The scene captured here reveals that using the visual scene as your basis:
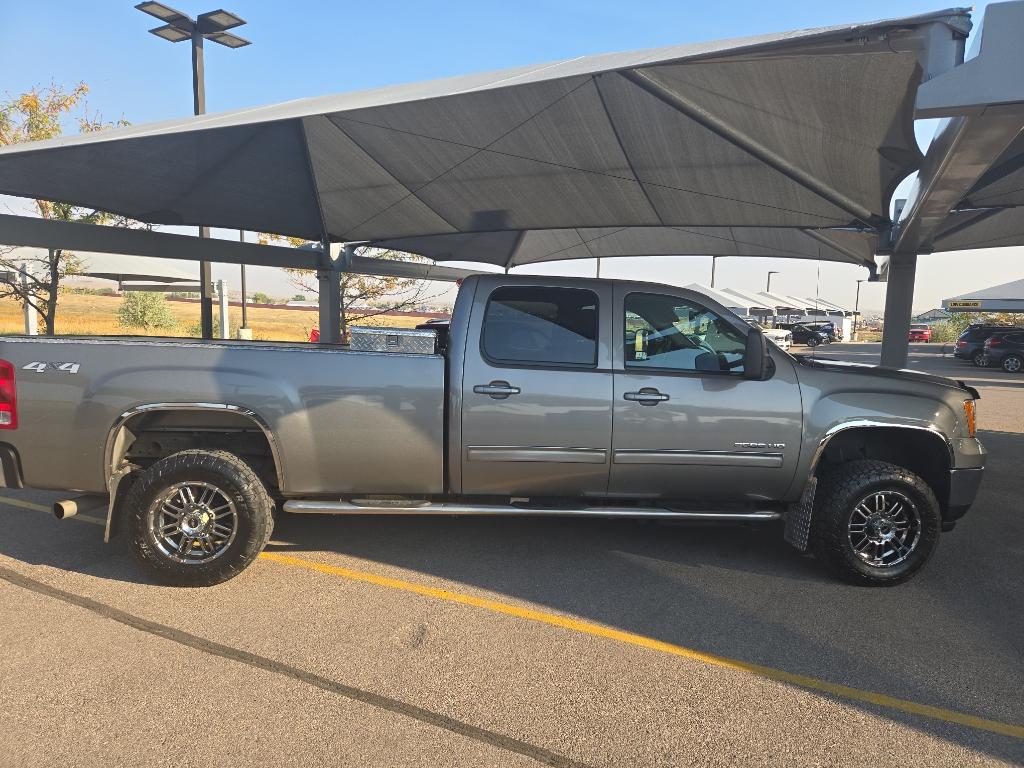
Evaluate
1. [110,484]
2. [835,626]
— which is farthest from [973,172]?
[110,484]

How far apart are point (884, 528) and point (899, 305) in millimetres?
8820

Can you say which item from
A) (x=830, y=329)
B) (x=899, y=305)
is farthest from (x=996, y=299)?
(x=899, y=305)

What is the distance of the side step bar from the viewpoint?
434 centimetres

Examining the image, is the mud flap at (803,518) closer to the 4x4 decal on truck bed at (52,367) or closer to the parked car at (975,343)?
the 4x4 decal on truck bed at (52,367)

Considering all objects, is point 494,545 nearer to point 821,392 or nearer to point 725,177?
point 821,392

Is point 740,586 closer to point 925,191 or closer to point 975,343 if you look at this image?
point 925,191

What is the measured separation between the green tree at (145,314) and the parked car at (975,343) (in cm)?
3667

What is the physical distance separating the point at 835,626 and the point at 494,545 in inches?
90.0

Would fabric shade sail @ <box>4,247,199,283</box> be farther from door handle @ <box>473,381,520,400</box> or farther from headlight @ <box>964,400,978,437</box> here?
headlight @ <box>964,400,978,437</box>

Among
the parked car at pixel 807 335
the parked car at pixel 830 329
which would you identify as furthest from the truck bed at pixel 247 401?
the parked car at pixel 830 329

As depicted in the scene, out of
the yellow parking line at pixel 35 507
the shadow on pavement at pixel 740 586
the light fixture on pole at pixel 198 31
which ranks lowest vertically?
the yellow parking line at pixel 35 507

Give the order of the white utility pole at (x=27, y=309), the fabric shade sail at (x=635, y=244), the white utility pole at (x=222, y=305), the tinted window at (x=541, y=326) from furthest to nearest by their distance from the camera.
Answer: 1. the white utility pole at (x=222, y=305)
2. the white utility pole at (x=27, y=309)
3. the fabric shade sail at (x=635, y=244)
4. the tinted window at (x=541, y=326)

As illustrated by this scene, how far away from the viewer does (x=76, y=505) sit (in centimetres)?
425

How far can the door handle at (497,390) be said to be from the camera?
431 cm
